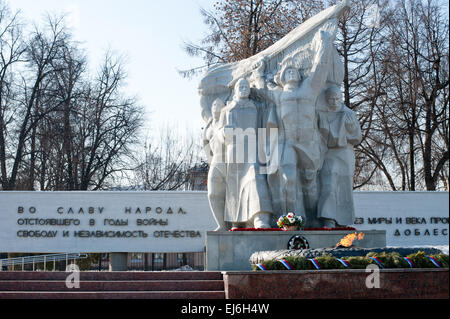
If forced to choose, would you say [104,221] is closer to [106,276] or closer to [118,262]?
[118,262]

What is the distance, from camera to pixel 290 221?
10.8 m

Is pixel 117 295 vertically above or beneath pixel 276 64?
beneath

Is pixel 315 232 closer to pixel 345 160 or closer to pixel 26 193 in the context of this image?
pixel 345 160

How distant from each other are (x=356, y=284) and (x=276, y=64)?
6041 millimetres

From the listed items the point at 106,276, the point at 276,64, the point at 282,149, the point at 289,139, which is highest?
the point at 276,64

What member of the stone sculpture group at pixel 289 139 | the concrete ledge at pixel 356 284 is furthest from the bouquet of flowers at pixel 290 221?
the concrete ledge at pixel 356 284

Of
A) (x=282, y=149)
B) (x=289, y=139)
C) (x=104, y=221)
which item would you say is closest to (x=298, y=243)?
(x=282, y=149)

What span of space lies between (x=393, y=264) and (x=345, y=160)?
474cm

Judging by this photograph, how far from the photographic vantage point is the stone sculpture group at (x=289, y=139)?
1153 cm

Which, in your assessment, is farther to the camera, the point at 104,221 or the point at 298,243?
the point at 104,221

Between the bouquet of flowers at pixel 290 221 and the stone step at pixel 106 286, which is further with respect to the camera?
the bouquet of flowers at pixel 290 221

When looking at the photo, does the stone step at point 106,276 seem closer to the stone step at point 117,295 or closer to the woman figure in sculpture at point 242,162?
the stone step at point 117,295

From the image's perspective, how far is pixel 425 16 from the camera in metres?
20.9

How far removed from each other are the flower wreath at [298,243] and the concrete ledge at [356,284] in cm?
329
